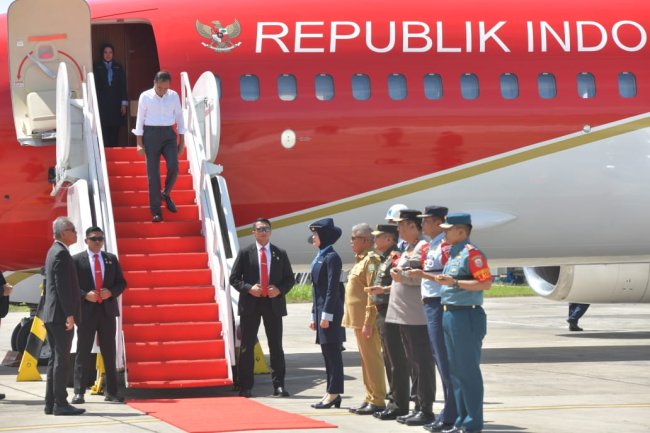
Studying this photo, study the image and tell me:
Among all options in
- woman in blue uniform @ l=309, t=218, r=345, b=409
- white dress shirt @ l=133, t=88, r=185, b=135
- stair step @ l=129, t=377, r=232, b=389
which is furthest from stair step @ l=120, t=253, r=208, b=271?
woman in blue uniform @ l=309, t=218, r=345, b=409

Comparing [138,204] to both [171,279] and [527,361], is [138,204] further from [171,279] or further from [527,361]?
[527,361]

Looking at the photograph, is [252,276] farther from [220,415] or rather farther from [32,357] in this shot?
[32,357]

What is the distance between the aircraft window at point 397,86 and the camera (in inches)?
635

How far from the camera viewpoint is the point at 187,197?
588 inches

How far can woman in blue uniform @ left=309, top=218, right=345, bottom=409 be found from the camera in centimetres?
1165

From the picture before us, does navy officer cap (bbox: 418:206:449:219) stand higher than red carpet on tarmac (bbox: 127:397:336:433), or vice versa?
navy officer cap (bbox: 418:206:449:219)

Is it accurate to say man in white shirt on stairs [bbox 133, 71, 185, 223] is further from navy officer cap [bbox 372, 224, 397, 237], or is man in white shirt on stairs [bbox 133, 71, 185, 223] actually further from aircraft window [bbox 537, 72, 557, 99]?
aircraft window [bbox 537, 72, 557, 99]

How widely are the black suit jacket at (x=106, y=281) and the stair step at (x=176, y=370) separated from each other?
652 mm

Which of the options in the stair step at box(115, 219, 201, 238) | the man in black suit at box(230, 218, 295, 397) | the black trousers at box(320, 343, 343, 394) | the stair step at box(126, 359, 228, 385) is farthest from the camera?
the stair step at box(115, 219, 201, 238)

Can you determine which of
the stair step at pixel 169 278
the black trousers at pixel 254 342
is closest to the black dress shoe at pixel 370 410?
the black trousers at pixel 254 342

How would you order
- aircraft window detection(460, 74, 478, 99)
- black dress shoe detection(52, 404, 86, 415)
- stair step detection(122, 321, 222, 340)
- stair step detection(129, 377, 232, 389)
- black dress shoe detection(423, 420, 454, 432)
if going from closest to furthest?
black dress shoe detection(423, 420, 454, 432), black dress shoe detection(52, 404, 86, 415), stair step detection(129, 377, 232, 389), stair step detection(122, 321, 222, 340), aircraft window detection(460, 74, 478, 99)

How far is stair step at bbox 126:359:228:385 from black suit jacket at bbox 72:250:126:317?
65 cm

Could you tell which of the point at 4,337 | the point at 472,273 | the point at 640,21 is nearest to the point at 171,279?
the point at 472,273

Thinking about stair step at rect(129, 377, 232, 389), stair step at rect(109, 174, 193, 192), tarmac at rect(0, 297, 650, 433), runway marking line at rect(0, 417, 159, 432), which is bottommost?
tarmac at rect(0, 297, 650, 433)
